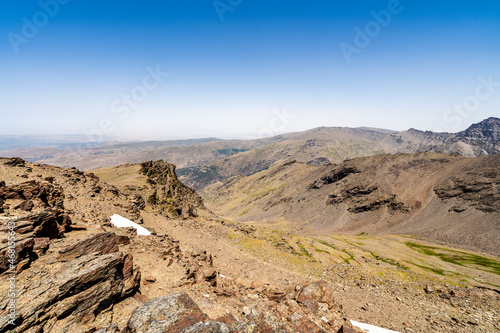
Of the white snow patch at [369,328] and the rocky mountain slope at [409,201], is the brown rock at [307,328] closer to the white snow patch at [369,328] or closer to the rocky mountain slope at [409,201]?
the white snow patch at [369,328]

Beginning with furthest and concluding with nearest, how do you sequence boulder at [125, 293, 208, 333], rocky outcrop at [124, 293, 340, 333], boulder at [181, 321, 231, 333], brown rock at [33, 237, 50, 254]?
brown rock at [33, 237, 50, 254] < boulder at [125, 293, 208, 333] < rocky outcrop at [124, 293, 340, 333] < boulder at [181, 321, 231, 333]

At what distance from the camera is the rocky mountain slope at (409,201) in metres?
81.3

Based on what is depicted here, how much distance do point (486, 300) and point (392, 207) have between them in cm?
8925

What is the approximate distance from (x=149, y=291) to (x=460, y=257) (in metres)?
89.5

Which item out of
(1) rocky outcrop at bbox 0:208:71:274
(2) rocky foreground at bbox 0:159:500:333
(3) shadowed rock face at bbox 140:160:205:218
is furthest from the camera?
(3) shadowed rock face at bbox 140:160:205:218

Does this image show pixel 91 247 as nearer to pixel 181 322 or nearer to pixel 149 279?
pixel 149 279

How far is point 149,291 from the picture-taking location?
13.9 meters

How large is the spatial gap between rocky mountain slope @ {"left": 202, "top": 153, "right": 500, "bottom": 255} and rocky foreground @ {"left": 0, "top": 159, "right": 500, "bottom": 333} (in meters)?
73.6

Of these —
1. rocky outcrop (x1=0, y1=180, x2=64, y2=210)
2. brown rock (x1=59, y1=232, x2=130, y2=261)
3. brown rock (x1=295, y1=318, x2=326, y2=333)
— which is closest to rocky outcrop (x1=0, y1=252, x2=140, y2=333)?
brown rock (x1=59, y1=232, x2=130, y2=261)

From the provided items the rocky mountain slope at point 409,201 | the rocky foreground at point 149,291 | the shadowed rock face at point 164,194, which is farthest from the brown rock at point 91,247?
the rocky mountain slope at point 409,201

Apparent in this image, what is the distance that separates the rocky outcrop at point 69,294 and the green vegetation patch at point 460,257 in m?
83.2

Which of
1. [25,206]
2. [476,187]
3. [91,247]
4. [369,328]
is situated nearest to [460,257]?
[476,187]

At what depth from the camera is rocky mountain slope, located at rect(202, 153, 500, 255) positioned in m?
81.3

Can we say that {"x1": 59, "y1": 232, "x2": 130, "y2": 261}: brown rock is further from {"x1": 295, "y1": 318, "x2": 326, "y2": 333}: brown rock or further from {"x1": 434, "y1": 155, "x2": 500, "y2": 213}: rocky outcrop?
{"x1": 434, "y1": 155, "x2": 500, "y2": 213}: rocky outcrop
